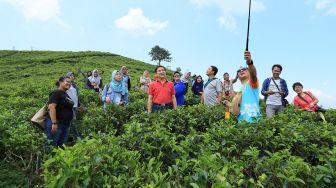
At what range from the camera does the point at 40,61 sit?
40.1m

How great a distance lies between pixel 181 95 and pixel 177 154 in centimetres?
569

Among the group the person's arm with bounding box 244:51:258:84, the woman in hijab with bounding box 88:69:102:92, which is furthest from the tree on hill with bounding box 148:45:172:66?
the person's arm with bounding box 244:51:258:84

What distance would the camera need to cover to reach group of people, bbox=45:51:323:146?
576 cm

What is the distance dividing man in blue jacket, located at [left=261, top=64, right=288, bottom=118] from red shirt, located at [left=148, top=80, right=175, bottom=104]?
2.13 metres

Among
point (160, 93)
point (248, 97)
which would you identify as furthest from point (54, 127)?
point (248, 97)

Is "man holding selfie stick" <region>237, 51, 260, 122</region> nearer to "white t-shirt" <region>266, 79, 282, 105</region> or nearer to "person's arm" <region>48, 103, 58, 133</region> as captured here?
"white t-shirt" <region>266, 79, 282, 105</region>

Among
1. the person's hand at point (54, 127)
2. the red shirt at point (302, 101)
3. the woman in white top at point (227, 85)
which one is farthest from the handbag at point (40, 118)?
the woman in white top at point (227, 85)

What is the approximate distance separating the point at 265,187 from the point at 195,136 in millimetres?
1555

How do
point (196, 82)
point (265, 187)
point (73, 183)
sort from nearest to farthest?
point (73, 183), point (265, 187), point (196, 82)

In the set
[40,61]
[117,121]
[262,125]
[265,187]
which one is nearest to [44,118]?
[117,121]

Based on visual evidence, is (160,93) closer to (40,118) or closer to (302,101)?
(40,118)

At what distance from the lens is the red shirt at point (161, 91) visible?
7961mm

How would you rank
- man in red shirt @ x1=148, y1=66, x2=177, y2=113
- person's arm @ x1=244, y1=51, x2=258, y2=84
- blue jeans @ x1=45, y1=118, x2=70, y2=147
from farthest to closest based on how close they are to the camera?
man in red shirt @ x1=148, y1=66, x2=177, y2=113 < blue jeans @ x1=45, y1=118, x2=70, y2=147 < person's arm @ x1=244, y1=51, x2=258, y2=84

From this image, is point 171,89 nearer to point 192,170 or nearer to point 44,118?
point 44,118
